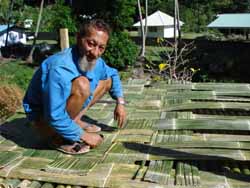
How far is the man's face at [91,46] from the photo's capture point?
7.84 feet

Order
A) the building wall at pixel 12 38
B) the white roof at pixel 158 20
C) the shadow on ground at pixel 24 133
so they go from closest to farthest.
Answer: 1. the shadow on ground at pixel 24 133
2. the building wall at pixel 12 38
3. the white roof at pixel 158 20

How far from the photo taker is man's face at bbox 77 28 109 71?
2391mm

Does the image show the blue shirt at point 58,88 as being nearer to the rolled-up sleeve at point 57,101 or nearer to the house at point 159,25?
the rolled-up sleeve at point 57,101

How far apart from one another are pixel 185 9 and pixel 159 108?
102 feet

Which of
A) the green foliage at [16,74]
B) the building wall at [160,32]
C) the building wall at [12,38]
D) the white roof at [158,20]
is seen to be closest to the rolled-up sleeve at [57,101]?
the green foliage at [16,74]

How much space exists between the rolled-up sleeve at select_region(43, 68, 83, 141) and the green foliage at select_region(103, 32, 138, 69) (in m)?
11.4

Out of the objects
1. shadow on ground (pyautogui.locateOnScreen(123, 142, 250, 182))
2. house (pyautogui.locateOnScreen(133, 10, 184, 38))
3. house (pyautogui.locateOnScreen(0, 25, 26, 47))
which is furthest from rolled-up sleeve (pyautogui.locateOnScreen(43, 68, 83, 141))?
house (pyautogui.locateOnScreen(133, 10, 184, 38))

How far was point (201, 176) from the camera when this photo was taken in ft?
7.20

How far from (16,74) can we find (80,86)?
10684 millimetres

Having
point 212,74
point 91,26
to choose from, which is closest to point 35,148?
point 91,26

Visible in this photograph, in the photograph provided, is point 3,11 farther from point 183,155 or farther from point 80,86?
point 183,155

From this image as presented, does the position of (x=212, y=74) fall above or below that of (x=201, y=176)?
below

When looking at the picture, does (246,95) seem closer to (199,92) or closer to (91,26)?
(199,92)

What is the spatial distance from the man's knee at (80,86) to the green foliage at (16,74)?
736cm
